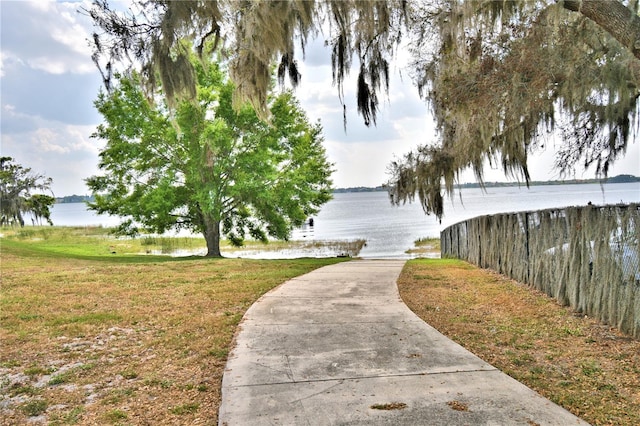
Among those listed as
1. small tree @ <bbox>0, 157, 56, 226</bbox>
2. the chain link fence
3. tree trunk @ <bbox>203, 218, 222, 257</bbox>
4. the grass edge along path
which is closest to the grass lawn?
the grass edge along path

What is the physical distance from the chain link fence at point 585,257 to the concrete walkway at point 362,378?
2.22m

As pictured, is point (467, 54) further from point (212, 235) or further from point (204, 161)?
point (212, 235)

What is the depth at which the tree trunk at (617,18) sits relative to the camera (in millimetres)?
4629

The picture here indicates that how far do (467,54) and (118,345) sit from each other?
611cm

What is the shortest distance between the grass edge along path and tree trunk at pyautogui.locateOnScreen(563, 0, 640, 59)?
3.10 meters

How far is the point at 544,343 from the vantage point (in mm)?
4918

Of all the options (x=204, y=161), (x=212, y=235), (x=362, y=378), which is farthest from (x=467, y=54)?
(x=212, y=235)

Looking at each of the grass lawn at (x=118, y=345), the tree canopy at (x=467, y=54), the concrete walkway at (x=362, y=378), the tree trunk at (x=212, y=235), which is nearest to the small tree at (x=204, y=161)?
the tree trunk at (x=212, y=235)

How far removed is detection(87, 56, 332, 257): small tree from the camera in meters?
16.6

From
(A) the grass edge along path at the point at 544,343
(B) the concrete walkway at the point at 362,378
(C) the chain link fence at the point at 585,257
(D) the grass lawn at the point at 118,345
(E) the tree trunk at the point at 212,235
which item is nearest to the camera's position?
(B) the concrete walkway at the point at 362,378

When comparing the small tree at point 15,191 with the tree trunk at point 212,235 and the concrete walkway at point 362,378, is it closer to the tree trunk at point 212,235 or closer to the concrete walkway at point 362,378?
the tree trunk at point 212,235

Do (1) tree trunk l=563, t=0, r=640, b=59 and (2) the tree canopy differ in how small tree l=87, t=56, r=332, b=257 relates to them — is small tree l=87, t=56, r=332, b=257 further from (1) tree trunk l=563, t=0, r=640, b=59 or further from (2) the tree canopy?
(1) tree trunk l=563, t=0, r=640, b=59

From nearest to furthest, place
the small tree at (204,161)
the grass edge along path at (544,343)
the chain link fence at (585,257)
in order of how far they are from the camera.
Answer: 1. the grass edge along path at (544,343)
2. the chain link fence at (585,257)
3. the small tree at (204,161)

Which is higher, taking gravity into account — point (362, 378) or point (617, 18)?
point (617, 18)
